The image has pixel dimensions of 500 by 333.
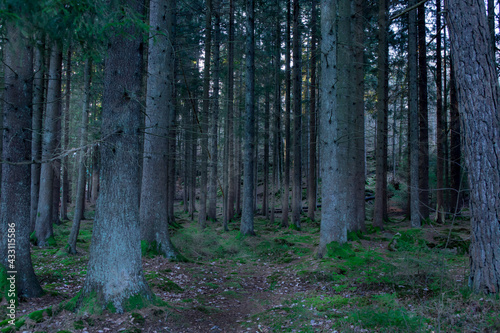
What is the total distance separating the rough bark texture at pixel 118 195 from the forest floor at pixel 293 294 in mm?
431

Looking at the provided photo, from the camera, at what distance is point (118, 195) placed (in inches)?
204

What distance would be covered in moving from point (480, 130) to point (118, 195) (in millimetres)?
5857

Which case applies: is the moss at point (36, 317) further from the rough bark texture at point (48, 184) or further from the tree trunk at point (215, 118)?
the tree trunk at point (215, 118)

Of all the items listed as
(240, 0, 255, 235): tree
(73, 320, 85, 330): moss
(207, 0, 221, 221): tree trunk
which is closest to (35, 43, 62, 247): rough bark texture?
(207, 0, 221, 221): tree trunk

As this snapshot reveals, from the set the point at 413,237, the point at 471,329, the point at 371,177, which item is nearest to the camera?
the point at 471,329

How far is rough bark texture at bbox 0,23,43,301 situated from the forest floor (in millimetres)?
699

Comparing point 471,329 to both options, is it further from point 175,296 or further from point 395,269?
point 175,296

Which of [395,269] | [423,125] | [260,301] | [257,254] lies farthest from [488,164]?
[423,125]

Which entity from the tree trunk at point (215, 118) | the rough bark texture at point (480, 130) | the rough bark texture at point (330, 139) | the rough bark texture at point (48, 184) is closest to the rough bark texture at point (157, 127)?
the tree trunk at point (215, 118)

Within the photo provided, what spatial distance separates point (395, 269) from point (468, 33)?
469 centimetres

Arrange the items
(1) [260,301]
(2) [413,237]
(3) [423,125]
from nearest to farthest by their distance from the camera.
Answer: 1. (1) [260,301]
2. (2) [413,237]
3. (3) [423,125]

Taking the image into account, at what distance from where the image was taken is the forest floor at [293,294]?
435 cm

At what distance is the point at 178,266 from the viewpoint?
8.81 metres

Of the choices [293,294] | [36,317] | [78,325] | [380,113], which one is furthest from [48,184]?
[380,113]
